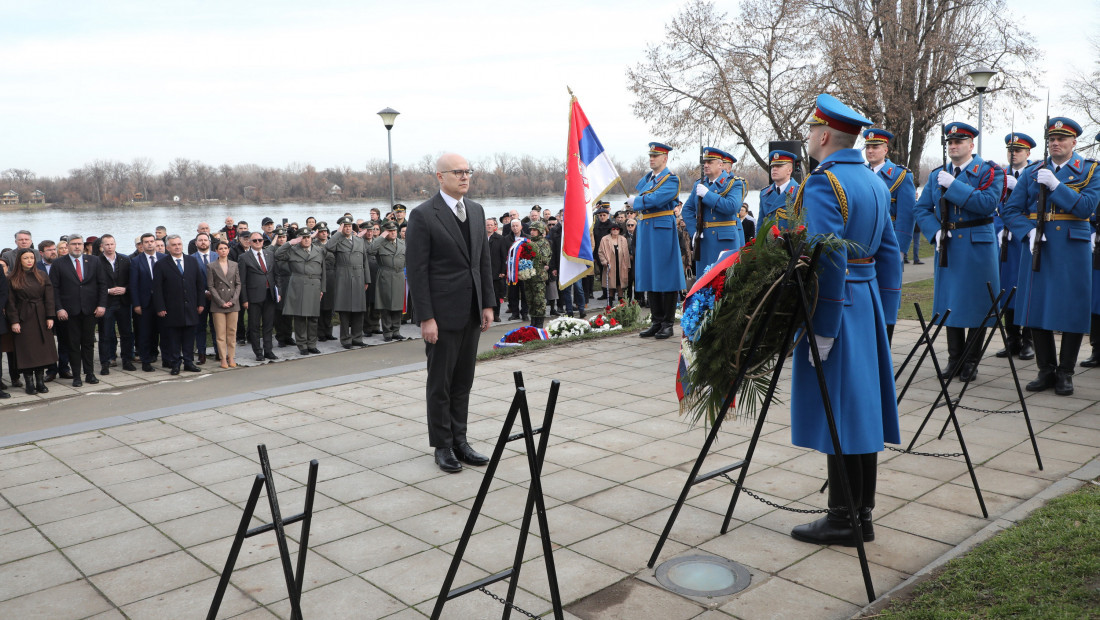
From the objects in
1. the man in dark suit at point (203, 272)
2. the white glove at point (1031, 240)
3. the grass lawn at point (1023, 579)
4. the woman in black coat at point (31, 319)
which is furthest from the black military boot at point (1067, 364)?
the woman in black coat at point (31, 319)

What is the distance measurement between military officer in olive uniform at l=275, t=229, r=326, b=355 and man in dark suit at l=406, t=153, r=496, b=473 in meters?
6.62

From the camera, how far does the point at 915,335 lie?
10.2m

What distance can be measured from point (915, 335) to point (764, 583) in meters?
7.46

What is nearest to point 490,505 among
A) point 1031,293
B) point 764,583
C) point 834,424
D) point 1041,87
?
point 764,583

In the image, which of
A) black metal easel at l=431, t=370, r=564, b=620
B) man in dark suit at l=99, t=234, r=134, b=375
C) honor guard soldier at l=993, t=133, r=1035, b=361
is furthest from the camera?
man in dark suit at l=99, t=234, r=134, b=375

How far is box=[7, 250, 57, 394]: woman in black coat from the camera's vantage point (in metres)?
9.20

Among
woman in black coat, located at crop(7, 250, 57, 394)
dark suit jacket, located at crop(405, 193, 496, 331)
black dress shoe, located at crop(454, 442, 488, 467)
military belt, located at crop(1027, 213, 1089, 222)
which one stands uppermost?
military belt, located at crop(1027, 213, 1089, 222)

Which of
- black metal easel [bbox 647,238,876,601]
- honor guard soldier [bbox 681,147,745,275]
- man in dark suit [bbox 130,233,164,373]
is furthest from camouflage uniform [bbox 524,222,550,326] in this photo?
black metal easel [bbox 647,238,876,601]

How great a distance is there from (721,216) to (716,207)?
0.24m

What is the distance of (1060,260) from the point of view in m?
7.41

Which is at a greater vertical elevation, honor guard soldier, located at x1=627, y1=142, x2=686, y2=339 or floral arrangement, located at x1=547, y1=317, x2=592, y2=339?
honor guard soldier, located at x1=627, y1=142, x2=686, y2=339

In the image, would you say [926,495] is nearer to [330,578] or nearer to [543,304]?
[330,578]

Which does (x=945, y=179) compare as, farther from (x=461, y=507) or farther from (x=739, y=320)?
(x=461, y=507)

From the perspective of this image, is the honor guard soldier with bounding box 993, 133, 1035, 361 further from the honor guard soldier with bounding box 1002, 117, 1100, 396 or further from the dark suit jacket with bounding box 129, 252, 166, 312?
the dark suit jacket with bounding box 129, 252, 166, 312
